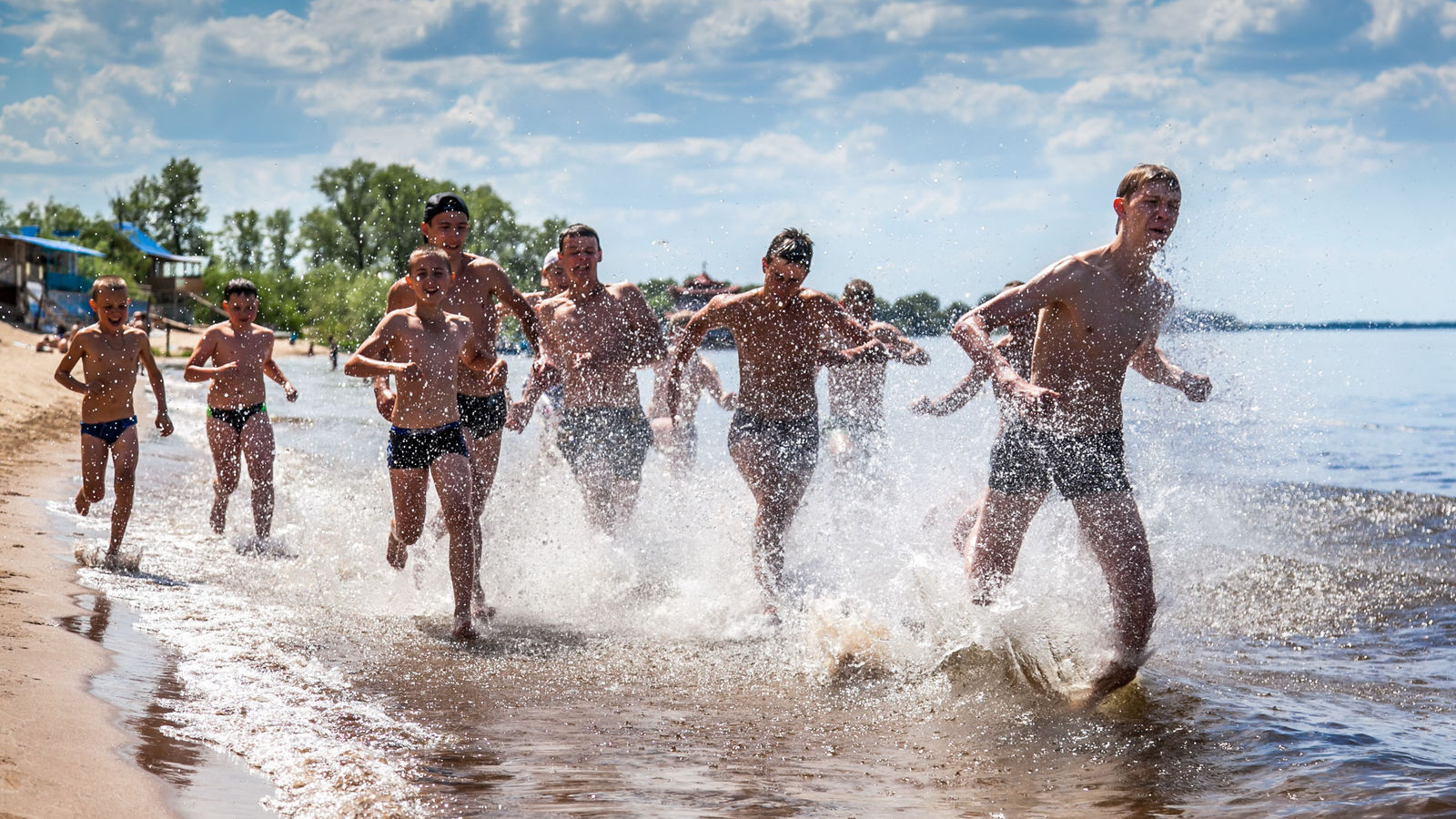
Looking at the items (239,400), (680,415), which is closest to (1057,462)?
(680,415)

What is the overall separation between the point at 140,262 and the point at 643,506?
80.0 m

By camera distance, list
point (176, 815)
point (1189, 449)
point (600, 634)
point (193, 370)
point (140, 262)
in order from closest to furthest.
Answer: point (176, 815)
point (600, 634)
point (193, 370)
point (1189, 449)
point (140, 262)

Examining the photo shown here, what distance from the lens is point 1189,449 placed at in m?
17.9

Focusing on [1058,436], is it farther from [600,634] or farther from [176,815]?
[176,815]

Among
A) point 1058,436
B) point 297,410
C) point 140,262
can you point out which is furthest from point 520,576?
point 140,262

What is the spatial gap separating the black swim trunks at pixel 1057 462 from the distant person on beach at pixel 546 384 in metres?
3.07

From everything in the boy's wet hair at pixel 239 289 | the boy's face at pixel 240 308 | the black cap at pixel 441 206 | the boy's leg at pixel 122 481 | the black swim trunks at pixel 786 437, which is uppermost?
the black cap at pixel 441 206

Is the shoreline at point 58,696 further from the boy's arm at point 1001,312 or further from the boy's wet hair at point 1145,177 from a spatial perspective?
the boy's wet hair at point 1145,177

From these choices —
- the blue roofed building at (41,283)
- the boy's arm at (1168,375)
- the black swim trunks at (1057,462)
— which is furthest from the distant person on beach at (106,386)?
the blue roofed building at (41,283)

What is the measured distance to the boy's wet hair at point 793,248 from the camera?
246 inches

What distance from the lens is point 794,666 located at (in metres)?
5.64

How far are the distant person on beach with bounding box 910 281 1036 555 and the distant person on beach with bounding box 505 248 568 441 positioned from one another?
2311mm

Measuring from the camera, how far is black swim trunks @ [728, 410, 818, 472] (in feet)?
21.1

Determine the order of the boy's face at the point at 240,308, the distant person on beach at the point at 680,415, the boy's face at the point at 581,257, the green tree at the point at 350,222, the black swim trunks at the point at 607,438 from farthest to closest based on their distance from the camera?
the green tree at the point at 350,222 → the distant person on beach at the point at 680,415 → the boy's face at the point at 240,308 → the black swim trunks at the point at 607,438 → the boy's face at the point at 581,257
